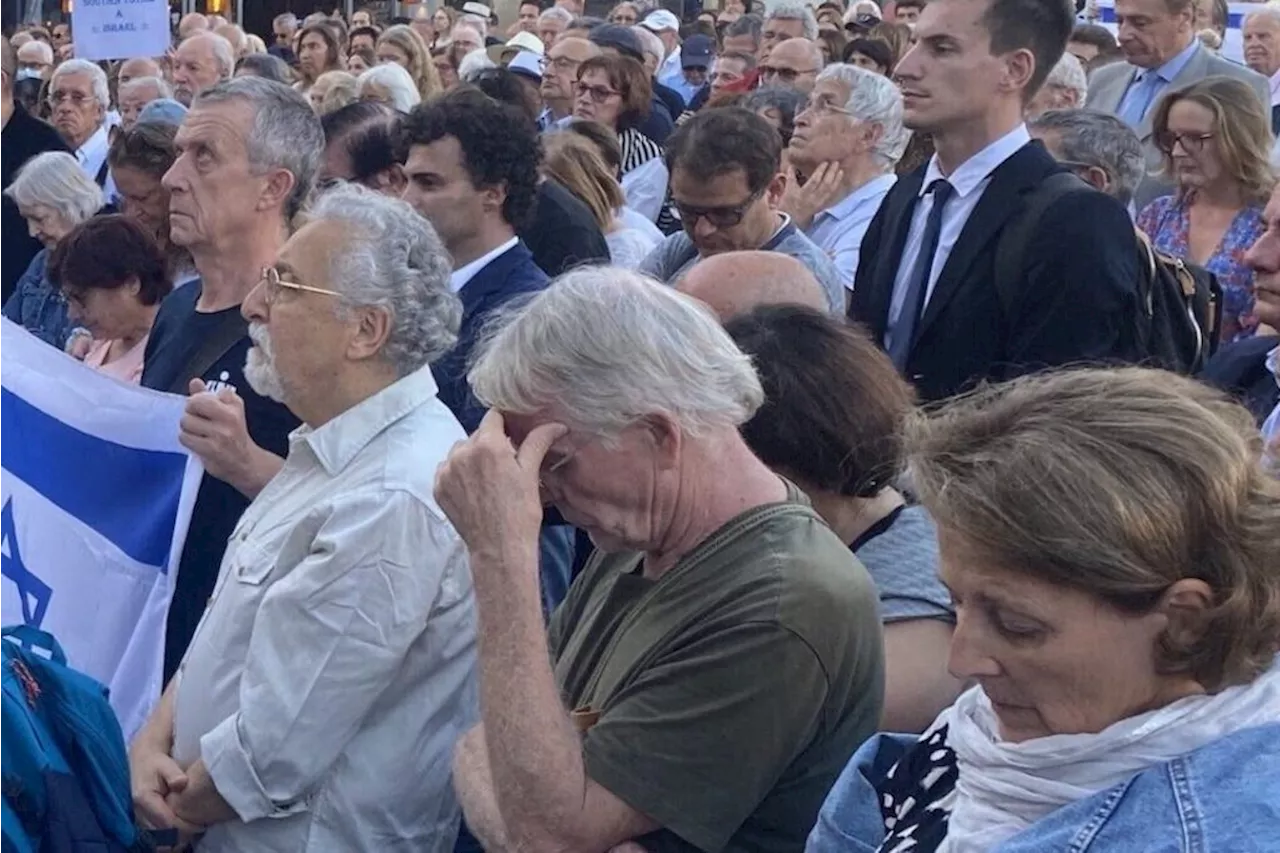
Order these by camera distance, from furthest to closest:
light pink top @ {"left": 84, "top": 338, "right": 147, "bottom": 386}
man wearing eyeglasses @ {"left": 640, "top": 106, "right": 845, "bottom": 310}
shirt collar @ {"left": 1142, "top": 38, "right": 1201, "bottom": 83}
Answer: shirt collar @ {"left": 1142, "top": 38, "right": 1201, "bottom": 83} < man wearing eyeglasses @ {"left": 640, "top": 106, "right": 845, "bottom": 310} < light pink top @ {"left": 84, "top": 338, "right": 147, "bottom": 386}

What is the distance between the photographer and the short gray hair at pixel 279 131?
4.27m

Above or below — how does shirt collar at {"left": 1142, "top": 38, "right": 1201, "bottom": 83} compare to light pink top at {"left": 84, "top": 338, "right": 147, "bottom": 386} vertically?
below

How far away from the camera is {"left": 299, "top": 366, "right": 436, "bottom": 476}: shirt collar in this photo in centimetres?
311

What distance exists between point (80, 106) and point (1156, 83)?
17.8 feet

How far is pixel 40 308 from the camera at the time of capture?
5.80m

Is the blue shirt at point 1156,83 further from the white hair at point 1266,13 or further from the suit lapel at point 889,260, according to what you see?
the suit lapel at point 889,260

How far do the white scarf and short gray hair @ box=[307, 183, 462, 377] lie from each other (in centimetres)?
161

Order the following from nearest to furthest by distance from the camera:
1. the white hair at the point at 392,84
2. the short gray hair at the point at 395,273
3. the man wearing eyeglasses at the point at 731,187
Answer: the short gray hair at the point at 395,273
the man wearing eyeglasses at the point at 731,187
the white hair at the point at 392,84

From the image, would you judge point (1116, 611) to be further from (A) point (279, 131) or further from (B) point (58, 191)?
(B) point (58, 191)

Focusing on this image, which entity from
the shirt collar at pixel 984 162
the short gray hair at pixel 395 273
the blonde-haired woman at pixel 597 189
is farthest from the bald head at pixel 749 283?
the blonde-haired woman at pixel 597 189

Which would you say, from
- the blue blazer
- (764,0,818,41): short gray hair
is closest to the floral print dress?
the blue blazer

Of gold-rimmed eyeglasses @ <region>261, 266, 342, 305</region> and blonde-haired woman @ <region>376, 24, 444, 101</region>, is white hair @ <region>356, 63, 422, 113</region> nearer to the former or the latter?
blonde-haired woman @ <region>376, 24, 444, 101</region>

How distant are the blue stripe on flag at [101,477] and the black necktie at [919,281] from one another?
165cm

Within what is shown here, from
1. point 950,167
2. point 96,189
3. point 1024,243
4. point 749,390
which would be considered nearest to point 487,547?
point 749,390
